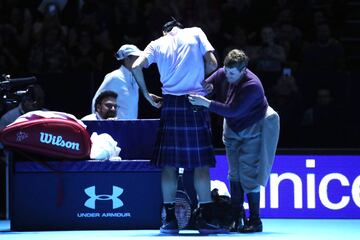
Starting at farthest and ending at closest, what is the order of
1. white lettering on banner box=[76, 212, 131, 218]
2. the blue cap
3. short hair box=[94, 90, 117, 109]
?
the blue cap, short hair box=[94, 90, 117, 109], white lettering on banner box=[76, 212, 131, 218]

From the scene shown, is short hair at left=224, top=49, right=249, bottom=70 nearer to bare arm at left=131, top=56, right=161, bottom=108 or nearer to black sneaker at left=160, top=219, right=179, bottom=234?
bare arm at left=131, top=56, right=161, bottom=108

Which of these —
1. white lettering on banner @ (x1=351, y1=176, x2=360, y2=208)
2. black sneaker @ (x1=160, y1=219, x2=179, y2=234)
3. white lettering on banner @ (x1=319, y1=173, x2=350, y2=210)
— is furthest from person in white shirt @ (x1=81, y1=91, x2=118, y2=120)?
white lettering on banner @ (x1=351, y1=176, x2=360, y2=208)

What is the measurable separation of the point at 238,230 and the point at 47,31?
5.68 meters

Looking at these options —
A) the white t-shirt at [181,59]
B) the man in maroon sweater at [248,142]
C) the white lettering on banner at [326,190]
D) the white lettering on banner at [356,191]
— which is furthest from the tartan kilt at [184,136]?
the white lettering on banner at [356,191]

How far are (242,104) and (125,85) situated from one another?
6.45 feet

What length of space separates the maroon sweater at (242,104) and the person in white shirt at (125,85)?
1488mm

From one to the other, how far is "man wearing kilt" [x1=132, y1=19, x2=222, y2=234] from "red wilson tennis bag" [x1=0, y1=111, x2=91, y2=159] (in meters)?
0.75

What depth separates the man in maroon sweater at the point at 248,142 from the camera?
8156mm

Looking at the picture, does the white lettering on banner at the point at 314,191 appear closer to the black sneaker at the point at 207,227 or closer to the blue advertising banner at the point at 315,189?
the blue advertising banner at the point at 315,189

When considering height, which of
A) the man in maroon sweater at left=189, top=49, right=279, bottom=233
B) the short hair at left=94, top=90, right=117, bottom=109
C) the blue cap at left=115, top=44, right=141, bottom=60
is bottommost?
the man in maroon sweater at left=189, top=49, right=279, bottom=233

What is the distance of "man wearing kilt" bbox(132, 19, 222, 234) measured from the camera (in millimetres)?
8055

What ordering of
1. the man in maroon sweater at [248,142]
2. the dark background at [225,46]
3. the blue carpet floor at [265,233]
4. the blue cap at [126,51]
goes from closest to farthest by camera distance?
the blue carpet floor at [265,233], the man in maroon sweater at [248,142], the blue cap at [126,51], the dark background at [225,46]

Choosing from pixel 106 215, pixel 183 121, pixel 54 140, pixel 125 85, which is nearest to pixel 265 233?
pixel 183 121

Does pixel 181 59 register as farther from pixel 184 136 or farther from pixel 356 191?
pixel 356 191
